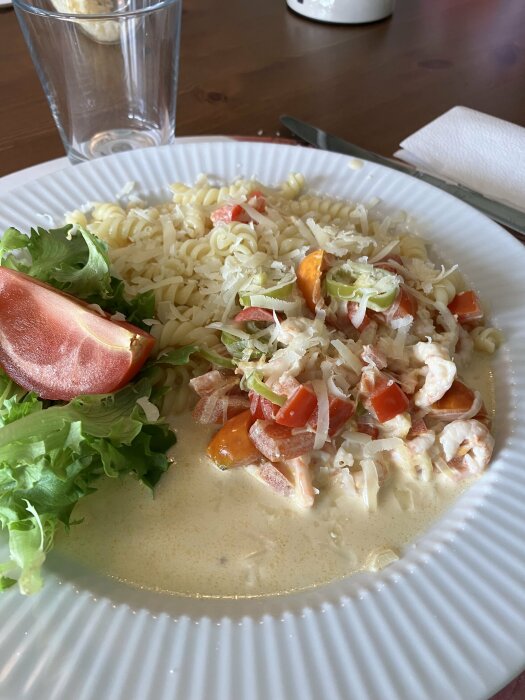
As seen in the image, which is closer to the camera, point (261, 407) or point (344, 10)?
point (261, 407)

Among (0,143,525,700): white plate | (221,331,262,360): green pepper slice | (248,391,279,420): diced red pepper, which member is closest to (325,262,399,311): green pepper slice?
(221,331,262,360): green pepper slice

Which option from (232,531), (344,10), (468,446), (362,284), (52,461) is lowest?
(232,531)

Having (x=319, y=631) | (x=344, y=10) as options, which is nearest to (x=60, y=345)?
(x=319, y=631)

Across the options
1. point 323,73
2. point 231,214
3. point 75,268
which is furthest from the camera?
point 323,73

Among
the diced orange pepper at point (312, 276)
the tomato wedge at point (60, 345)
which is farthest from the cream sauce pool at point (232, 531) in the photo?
the diced orange pepper at point (312, 276)

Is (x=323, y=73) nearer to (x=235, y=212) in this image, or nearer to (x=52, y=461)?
(x=235, y=212)

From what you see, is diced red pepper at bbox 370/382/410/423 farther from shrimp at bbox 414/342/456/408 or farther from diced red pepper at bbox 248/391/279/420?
diced red pepper at bbox 248/391/279/420

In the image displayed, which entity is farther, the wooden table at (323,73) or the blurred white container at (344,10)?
the blurred white container at (344,10)

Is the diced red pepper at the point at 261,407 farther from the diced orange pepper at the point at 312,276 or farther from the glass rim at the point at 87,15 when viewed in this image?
the glass rim at the point at 87,15

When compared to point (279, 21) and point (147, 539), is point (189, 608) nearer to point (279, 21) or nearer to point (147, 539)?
point (147, 539)
